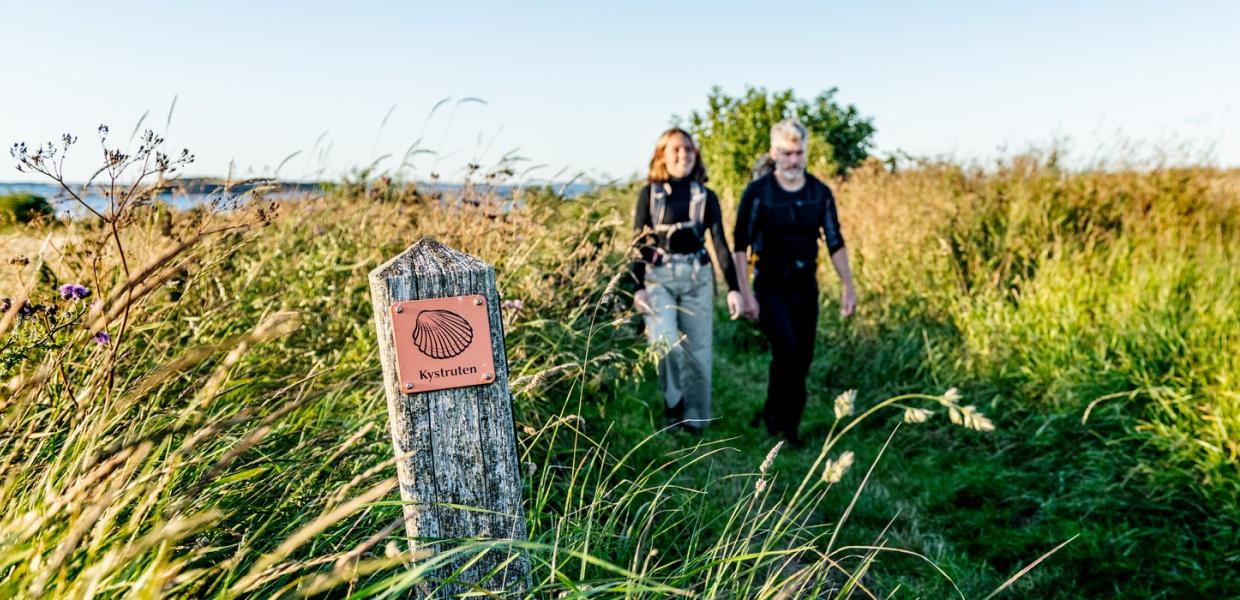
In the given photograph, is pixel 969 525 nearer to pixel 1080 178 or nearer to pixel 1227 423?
pixel 1227 423

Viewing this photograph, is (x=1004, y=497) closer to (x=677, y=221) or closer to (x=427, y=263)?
(x=677, y=221)

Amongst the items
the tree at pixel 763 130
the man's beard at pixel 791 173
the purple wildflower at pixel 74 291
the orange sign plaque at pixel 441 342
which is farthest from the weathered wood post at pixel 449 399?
the tree at pixel 763 130

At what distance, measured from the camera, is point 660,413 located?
17.6ft

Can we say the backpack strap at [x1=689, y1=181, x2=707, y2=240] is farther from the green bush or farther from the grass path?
the green bush

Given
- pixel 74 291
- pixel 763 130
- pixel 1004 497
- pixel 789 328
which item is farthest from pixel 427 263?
pixel 763 130

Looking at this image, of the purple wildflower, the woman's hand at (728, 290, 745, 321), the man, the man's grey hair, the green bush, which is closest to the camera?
the purple wildflower

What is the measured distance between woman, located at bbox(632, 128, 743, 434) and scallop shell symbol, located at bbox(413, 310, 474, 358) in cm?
307

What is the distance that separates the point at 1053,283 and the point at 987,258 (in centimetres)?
95

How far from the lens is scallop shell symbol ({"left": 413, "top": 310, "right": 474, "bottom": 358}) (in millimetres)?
1691

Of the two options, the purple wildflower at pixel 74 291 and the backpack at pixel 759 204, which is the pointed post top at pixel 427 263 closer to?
the purple wildflower at pixel 74 291

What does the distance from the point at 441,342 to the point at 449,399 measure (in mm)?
131

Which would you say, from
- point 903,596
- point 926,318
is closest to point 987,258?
point 926,318

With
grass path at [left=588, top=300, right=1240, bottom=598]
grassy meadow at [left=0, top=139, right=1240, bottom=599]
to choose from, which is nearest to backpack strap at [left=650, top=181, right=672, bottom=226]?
grassy meadow at [left=0, top=139, right=1240, bottom=599]

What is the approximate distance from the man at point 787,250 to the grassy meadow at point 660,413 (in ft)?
1.77
